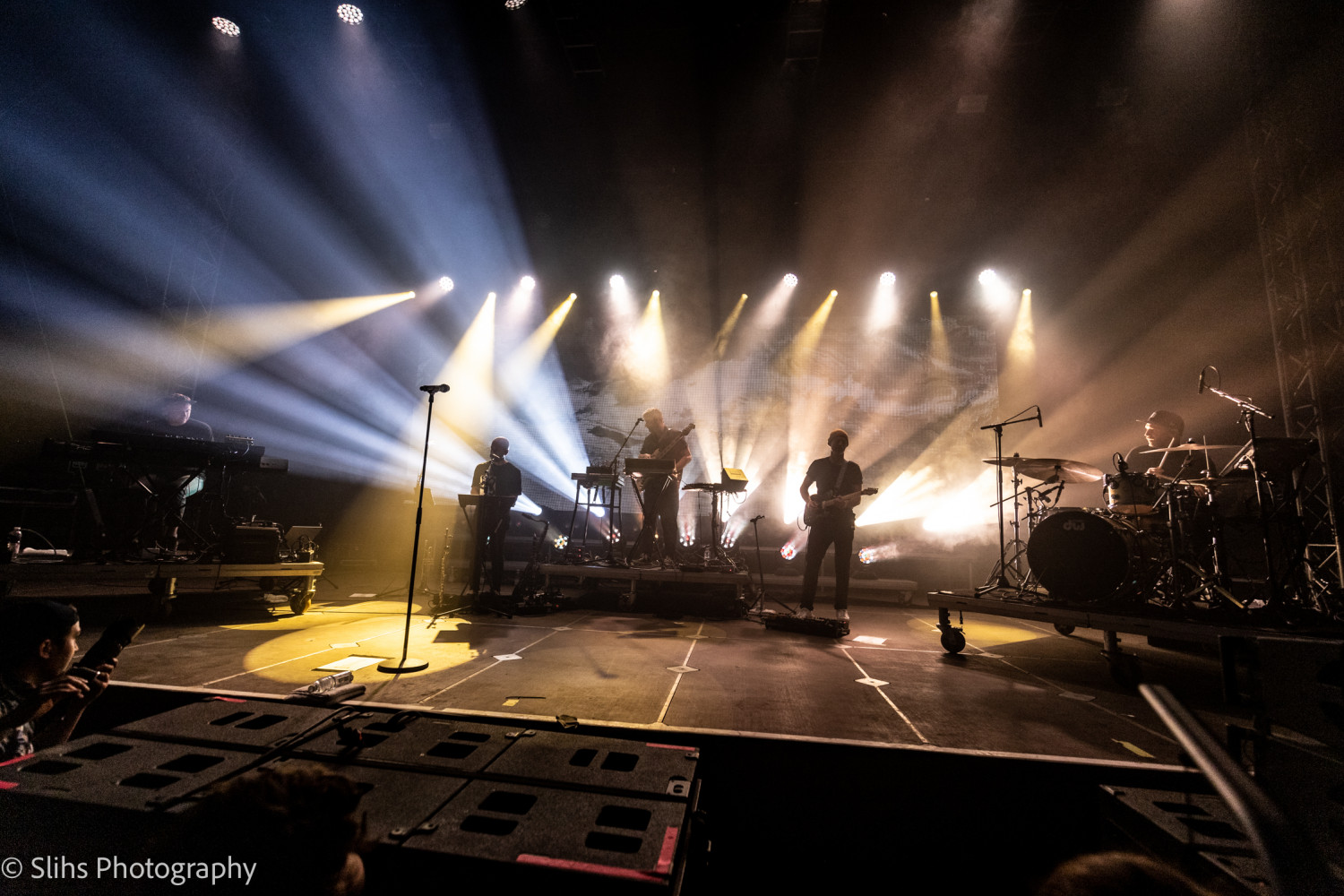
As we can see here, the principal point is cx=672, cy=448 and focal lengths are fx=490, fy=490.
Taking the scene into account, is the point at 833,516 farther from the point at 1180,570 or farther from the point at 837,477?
the point at 1180,570

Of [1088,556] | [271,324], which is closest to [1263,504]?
[1088,556]

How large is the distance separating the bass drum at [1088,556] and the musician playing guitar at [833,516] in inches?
63.3

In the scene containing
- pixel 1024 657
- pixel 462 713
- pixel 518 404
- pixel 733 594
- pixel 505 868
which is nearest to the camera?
pixel 505 868

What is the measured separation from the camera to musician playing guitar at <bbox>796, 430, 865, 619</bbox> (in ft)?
17.1

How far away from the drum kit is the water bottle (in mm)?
5078

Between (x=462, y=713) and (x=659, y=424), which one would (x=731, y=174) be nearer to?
(x=659, y=424)

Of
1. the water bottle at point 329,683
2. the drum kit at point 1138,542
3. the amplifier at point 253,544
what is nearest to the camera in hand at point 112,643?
the water bottle at point 329,683

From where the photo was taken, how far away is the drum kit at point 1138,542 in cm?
381

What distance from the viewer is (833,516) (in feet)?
17.5

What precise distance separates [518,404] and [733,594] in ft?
22.0

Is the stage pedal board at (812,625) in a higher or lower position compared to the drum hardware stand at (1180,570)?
lower

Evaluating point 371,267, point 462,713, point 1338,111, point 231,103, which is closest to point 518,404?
point 371,267

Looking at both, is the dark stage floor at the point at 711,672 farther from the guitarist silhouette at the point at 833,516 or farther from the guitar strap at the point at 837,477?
the guitar strap at the point at 837,477

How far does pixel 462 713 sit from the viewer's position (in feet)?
7.83
